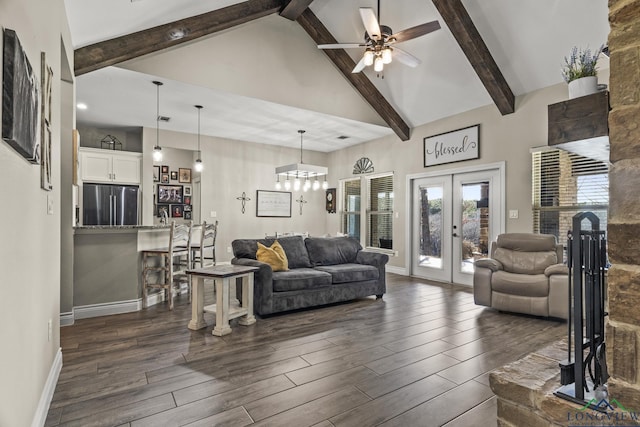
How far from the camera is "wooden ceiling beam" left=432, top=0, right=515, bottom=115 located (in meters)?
4.17

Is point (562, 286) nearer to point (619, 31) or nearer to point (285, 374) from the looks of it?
point (285, 374)

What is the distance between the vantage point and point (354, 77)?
595 cm

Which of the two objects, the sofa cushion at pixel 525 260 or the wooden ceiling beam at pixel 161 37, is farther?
the sofa cushion at pixel 525 260

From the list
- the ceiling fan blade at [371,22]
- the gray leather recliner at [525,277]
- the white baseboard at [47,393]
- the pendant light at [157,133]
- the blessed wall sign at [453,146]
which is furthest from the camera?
the blessed wall sign at [453,146]

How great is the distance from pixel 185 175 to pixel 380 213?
180 inches

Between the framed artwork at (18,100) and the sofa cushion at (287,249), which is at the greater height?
the framed artwork at (18,100)

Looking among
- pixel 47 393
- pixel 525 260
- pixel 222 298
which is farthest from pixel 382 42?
pixel 47 393

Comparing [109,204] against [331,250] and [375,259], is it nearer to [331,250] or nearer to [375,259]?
[331,250]

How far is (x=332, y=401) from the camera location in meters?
2.09

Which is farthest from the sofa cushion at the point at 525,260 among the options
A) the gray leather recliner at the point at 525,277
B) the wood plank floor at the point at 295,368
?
the wood plank floor at the point at 295,368

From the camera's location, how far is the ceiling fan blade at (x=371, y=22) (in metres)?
3.63

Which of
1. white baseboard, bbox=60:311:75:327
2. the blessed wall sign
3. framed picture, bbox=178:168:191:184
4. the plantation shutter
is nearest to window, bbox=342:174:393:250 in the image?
the plantation shutter

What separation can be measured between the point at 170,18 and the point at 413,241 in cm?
533

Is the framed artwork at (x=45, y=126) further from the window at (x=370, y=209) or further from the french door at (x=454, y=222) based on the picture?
the window at (x=370, y=209)
